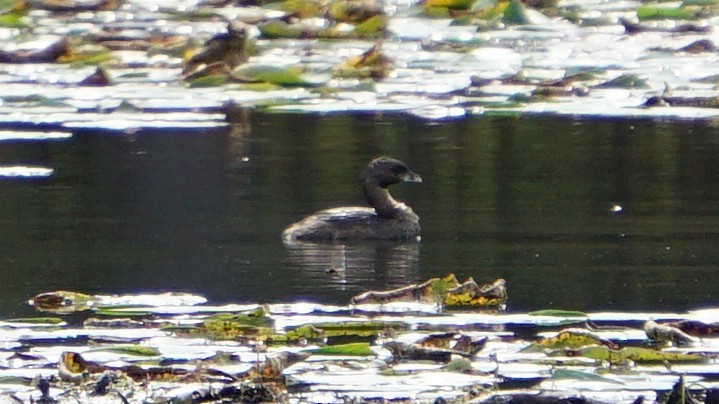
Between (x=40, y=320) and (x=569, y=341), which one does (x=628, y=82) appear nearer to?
(x=40, y=320)

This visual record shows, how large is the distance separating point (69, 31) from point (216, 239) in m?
12.5

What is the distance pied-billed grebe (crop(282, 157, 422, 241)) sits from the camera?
34.9ft

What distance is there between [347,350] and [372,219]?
417cm

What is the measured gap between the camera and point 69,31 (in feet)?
73.7

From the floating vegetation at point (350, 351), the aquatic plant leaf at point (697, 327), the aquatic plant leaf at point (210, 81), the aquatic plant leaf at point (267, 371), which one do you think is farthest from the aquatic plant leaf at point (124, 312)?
the aquatic plant leaf at point (210, 81)

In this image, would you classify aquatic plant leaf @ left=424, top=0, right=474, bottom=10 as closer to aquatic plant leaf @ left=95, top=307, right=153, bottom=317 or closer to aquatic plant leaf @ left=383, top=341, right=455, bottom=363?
aquatic plant leaf @ left=95, top=307, right=153, bottom=317

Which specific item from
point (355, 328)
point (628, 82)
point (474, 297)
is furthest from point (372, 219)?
point (628, 82)

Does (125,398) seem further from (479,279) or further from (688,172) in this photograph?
(688,172)

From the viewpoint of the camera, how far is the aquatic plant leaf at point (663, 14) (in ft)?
69.4

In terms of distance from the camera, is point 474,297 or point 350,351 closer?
point 350,351

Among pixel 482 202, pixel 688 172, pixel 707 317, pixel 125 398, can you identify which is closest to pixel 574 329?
pixel 707 317

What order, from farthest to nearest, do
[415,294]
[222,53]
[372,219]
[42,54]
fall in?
[42,54], [222,53], [372,219], [415,294]

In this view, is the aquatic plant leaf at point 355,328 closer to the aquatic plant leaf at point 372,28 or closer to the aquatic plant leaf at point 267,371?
the aquatic plant leaf at point 267,371

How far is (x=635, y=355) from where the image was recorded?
6.97m
